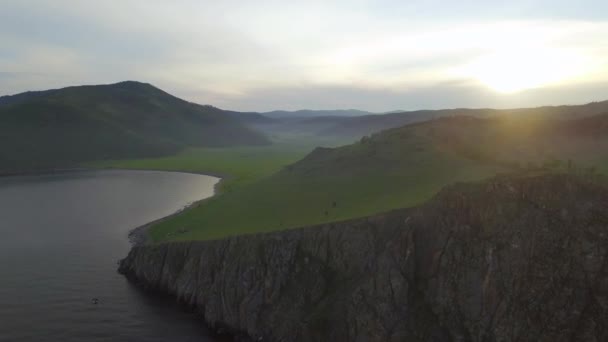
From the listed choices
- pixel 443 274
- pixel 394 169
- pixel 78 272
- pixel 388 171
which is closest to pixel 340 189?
pixel 388 171

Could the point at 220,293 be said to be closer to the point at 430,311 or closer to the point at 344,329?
the point at 344,329

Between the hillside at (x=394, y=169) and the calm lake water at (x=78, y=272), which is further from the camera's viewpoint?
the hillside at (x=394, y=169)

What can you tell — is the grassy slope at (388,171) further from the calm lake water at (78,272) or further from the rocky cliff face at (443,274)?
the calm lake water at (78,272)

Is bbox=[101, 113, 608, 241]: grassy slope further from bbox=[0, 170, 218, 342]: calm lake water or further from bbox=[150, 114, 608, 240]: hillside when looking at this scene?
bbox=[0, 170, 218, 342]: calm lake water

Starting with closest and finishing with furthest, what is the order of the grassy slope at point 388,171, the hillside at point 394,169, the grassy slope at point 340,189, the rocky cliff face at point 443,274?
the rocky cliff face at point 443,274, the grassy slope at point 340,189, the hillside at point 394,169, the grassy slope at point 388,171

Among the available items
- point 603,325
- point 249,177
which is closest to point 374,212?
Result: point 603,325

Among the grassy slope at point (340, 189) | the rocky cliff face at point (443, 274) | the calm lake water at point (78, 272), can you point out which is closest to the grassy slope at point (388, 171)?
the grassy slope at point (340, 189)

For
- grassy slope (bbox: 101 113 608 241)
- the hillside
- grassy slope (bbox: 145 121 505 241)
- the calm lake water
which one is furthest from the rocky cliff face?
the calm lake water

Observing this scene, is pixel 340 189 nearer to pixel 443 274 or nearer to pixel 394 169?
pixel 394 169
